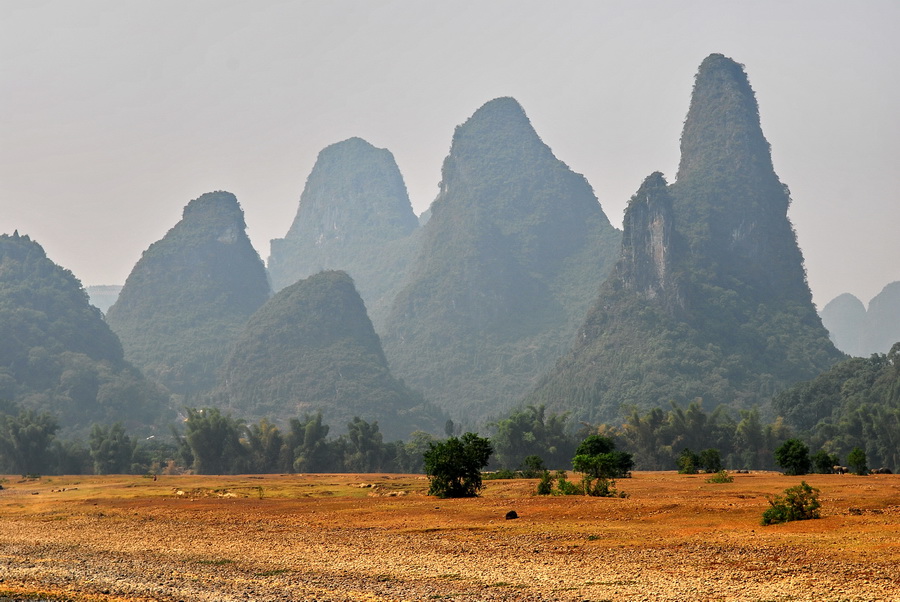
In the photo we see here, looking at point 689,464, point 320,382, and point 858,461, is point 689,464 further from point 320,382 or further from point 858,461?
point 320,382

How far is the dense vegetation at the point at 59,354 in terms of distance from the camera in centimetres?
14412

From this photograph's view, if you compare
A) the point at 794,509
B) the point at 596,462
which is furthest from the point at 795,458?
the point at 794,509

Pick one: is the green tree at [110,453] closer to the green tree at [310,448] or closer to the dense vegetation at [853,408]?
the green tree at [310,448]

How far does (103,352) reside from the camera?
570 feet

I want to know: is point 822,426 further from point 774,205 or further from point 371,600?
point 774,205

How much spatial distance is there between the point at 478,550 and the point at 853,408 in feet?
241

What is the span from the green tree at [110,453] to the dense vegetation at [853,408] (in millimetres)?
63541

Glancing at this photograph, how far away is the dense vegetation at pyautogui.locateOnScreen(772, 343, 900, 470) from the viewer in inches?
2906

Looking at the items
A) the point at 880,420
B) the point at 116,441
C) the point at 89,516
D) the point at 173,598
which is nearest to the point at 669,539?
the point at 173,598

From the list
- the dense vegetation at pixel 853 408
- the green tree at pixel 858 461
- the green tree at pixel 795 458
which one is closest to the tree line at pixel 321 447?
the dense vegetation at pixel 853 408

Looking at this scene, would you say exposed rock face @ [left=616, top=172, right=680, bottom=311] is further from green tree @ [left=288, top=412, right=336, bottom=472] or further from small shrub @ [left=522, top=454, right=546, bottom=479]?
small shrub @ [left=522, top=454, right=546, bottom=479]

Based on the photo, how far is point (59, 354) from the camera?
158 metres

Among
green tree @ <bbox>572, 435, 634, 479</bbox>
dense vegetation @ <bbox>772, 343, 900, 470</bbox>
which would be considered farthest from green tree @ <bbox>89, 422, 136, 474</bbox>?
dense vegetation @ <bbox>772, 343, 900, 470</bbox>

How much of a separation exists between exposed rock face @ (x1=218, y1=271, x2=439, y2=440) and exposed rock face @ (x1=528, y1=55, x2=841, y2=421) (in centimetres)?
2683
